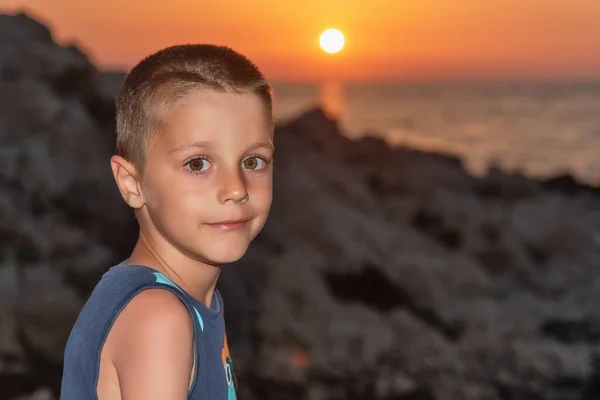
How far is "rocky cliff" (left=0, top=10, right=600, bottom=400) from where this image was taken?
1265 centimetres

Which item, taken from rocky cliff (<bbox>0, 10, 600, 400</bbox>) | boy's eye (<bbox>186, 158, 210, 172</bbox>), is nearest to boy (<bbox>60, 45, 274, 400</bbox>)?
boy's eye (<bbox>186, 158, 210, 172</bbox>)

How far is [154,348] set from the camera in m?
2.03

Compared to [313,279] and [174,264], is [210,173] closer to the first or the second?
[174,264]

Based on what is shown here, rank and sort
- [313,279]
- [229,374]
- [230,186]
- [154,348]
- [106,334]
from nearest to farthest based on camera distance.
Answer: [154,348] < [106,334] < [230,186] < [229,374] < [313,279]

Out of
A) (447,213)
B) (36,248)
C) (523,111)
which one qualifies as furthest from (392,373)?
(523,111)

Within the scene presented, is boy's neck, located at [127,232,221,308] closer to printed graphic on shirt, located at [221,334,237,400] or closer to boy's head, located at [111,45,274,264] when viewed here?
boy's head, located at [111,45,274,264]

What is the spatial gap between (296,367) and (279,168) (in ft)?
20.2

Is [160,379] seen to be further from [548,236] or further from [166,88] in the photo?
[548,236]

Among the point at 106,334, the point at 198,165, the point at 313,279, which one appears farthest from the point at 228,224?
the point at 313,279

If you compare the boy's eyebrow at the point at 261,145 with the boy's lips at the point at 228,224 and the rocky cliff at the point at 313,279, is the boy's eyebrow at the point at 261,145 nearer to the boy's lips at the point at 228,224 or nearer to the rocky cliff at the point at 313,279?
the boy's lips at the point at 228,224

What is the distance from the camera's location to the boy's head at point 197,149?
2268 millimetres

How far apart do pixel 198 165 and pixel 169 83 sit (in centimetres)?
24

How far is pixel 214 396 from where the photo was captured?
7.66ft

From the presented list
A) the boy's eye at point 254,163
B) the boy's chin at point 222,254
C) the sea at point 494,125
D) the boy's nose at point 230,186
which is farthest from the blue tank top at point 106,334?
the sea at point 494,125
